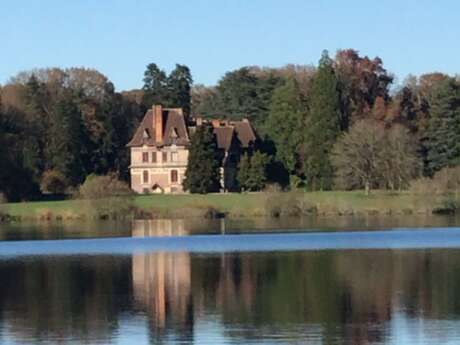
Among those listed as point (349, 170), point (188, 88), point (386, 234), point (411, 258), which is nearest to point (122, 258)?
point (411, 258)

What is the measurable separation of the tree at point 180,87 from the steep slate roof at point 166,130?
12811 millimetres

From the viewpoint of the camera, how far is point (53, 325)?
2909cm

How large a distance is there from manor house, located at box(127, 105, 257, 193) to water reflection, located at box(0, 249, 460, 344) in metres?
48.9

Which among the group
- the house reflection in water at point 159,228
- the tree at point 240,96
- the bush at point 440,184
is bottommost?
the house reflection in water at point 159,228

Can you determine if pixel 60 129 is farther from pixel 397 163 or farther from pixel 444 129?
pixel 444 129

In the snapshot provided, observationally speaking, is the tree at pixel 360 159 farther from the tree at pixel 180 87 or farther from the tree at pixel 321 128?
the tree at pixel 180 87

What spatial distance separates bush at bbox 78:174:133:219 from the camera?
252 ft

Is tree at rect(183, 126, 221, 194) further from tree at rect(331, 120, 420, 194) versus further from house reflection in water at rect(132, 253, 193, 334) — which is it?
house reflection in water at rect(132, 253, 193, 334)

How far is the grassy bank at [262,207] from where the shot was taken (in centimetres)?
7712

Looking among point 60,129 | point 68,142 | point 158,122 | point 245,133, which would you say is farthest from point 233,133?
point 60,129

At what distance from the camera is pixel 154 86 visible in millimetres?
116625

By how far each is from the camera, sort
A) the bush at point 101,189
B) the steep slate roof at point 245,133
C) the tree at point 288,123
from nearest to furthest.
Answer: the bush at point 101,189 < the tree at point 288,123 < the steep slate roof at point 245,133

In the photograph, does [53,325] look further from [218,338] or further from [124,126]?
[124,126]

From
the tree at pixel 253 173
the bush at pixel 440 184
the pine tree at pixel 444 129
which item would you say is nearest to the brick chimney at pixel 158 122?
the tree at pixel 253 173
